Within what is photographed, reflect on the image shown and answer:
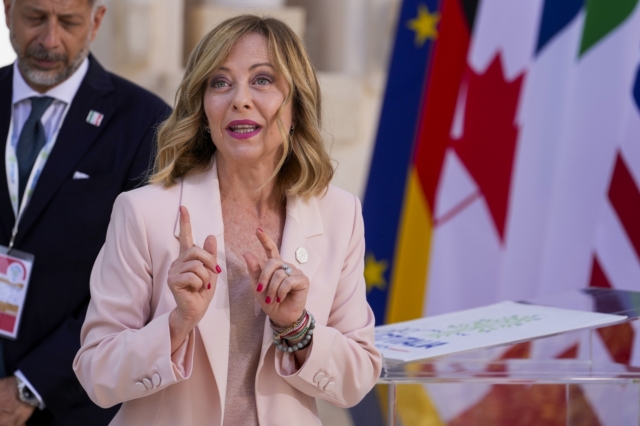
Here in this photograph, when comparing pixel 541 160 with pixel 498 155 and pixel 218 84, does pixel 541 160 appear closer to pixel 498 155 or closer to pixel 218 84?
pixel 498 155

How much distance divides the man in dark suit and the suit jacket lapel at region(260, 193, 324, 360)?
63 cm

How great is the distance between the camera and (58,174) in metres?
2.36

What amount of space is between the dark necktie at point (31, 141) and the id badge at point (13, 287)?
165 millimetres

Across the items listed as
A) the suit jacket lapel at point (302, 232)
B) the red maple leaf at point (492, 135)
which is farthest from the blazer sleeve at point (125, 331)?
the red maple leaf at point (492, 135)

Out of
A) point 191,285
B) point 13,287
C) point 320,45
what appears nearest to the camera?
point 191,285

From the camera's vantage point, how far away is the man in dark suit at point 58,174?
227 cm

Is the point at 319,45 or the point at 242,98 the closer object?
the point at 242,98

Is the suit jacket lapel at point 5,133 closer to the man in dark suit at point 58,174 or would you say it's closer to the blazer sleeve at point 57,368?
the man in dark suit at point 58,174

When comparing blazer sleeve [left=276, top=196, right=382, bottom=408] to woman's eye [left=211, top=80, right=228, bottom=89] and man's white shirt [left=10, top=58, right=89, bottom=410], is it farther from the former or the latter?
man's white shirt [left=10, top=58, right=89, bottom=410]

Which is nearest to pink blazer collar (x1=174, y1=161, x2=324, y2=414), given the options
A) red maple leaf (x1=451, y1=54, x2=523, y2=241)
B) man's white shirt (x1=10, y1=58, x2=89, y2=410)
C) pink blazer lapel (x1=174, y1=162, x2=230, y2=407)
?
pink blazer lapel (x1=174, y1=162, x2=230, y2=407)


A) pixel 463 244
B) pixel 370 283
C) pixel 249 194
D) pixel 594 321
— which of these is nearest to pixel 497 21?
pixel 463 244

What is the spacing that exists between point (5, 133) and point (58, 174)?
231mm

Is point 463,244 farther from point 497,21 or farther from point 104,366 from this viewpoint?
point 104,366

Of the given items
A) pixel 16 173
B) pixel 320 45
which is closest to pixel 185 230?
pixel 16 173
